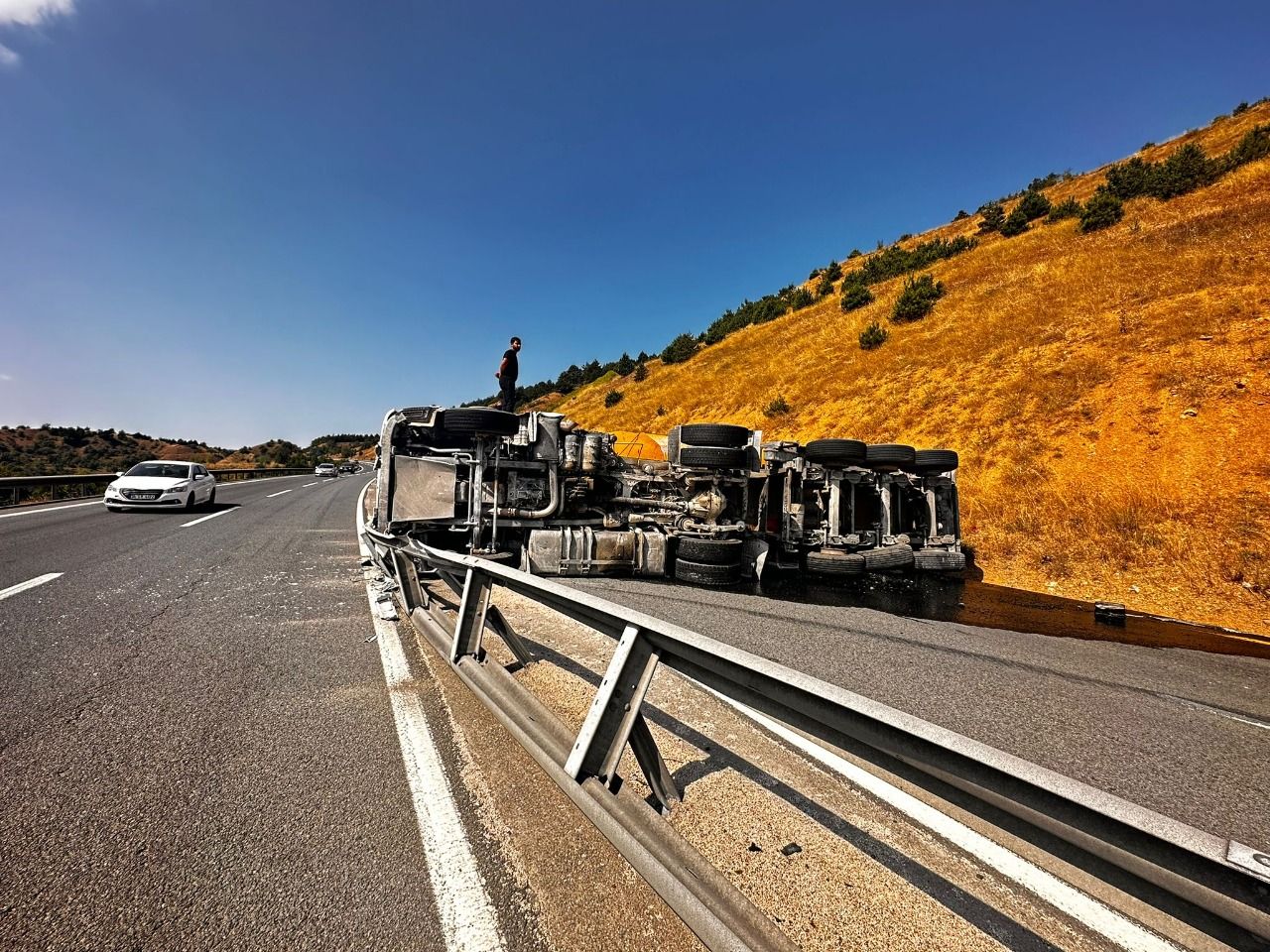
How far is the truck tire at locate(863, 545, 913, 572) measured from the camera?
8.80 metres

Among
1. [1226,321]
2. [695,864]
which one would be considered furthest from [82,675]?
[1226,321]

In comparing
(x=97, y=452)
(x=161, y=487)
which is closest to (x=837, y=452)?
(x=161, y=487)

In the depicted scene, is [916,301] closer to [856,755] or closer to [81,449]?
[856,755]

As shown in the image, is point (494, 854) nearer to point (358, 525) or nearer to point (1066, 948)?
point (1066, 948)

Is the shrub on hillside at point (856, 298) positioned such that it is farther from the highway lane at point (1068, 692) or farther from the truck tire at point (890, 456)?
the highway lane at point (1068, 692)

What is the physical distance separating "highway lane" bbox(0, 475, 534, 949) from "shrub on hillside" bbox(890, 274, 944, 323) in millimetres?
24588

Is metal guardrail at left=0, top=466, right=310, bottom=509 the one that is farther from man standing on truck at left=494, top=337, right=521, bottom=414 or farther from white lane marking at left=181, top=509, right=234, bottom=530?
man standing on truck at left=494, top=337, right=521, bottom=414

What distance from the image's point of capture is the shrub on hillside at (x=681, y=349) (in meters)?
37.1

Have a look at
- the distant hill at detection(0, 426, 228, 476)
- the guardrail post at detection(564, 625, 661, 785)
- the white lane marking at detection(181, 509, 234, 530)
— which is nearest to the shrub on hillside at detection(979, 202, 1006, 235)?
→ the guardrail post at detection(564, 625, 661, 785)

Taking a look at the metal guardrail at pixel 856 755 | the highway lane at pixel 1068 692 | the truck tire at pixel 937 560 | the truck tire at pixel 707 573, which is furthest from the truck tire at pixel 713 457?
the metal guardrail at pixel 856 755

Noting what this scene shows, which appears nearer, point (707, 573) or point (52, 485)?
point (707, 573)

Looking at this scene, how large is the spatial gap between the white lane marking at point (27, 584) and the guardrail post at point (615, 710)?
6.40 meters

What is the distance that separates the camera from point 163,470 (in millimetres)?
13758

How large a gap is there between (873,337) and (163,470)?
2479 centimetres
